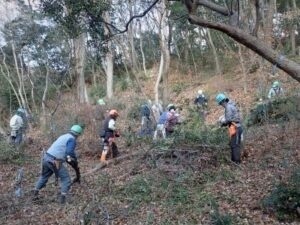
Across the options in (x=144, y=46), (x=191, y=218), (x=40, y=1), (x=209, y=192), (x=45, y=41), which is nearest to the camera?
(x=191, y=218)

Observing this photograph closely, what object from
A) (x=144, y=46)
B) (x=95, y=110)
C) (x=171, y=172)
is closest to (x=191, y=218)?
(x=171, y=172)

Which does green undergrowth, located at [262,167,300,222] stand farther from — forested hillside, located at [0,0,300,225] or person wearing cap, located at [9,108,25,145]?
person wearing cap, located at [9,108,25,145]

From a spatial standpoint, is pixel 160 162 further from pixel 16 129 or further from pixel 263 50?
pixel 16 129

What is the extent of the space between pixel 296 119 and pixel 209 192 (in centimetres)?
548

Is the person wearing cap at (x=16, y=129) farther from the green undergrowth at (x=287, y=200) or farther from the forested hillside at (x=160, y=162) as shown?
the green undergrowth at (x=287, y=200)

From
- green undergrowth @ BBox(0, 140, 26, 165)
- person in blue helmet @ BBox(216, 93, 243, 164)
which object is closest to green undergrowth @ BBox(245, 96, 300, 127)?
person in blue helmet @ BBox(216, 93, 243, 164)

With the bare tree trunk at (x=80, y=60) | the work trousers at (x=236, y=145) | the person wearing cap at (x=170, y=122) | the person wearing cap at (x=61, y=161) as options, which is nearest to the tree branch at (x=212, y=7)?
the work trousers at (x=236, y=145)

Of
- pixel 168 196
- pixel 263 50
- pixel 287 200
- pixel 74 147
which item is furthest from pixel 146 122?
pixel 287 200

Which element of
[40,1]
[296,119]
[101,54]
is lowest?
[296,119]

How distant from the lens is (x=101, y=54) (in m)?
13.3

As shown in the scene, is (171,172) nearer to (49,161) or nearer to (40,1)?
(49,161)

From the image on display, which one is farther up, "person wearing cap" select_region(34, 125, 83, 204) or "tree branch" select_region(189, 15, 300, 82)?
"tree branch" select_region(189, 15, 300, 82)

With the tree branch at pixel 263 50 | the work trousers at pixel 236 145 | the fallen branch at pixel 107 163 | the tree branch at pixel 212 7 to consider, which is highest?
the tree branch at pixel 212 7

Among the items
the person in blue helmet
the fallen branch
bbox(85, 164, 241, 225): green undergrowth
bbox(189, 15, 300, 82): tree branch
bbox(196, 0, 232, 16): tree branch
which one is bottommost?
bbox(85, 164, 241, 225): green undergrowth
